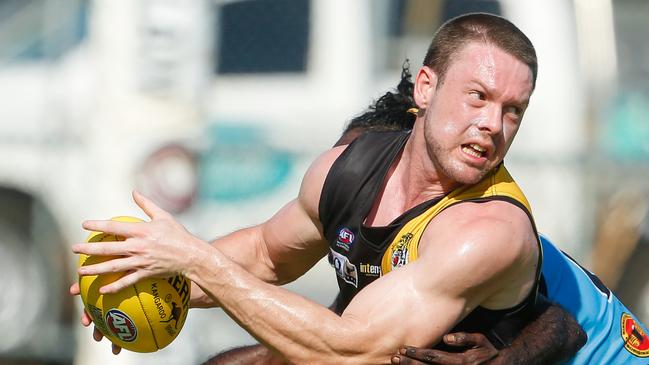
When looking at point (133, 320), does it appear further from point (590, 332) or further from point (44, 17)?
point (44, 17)

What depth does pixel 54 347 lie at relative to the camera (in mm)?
7781

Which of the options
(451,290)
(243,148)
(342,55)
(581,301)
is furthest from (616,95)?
(451,290)

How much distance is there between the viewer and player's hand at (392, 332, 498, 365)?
12.6ft

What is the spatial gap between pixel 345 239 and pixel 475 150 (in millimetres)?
578

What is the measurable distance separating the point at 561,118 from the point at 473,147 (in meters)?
2.91

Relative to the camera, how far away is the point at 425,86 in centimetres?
433

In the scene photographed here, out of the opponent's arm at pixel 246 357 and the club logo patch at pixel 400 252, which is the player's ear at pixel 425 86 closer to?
the club logo patch at pixel 400 252

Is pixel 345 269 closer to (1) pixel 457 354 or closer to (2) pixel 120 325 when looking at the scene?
(1) pixel 457 354

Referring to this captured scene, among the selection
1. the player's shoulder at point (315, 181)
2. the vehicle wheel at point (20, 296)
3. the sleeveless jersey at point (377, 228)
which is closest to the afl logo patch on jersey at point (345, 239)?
the sleeveless jersey at point (377, 228)

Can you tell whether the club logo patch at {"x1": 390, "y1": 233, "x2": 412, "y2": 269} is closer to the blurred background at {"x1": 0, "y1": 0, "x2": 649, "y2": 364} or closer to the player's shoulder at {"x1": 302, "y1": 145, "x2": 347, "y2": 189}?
the player's shoulder at {"x1": 302, "y1": 145, "x2": 347, "y2": 189}

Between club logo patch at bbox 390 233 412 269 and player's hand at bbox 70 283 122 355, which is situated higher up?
club logo patch at bbox 390 233 412 269

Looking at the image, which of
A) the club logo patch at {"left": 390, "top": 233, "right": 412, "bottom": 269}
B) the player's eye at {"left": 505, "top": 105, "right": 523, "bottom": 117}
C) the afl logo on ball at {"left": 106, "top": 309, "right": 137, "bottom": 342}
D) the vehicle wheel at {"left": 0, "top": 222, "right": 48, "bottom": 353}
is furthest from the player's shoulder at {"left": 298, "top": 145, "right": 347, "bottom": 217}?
the vehicle wheel at {"left": 0, "top": 222, "right": 48, "bottom": 353}


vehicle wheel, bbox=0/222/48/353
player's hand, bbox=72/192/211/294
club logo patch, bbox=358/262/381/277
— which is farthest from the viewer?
vehicle wheel, bbox=0/222/48/353

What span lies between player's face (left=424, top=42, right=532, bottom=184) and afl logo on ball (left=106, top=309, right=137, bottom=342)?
1.08m
